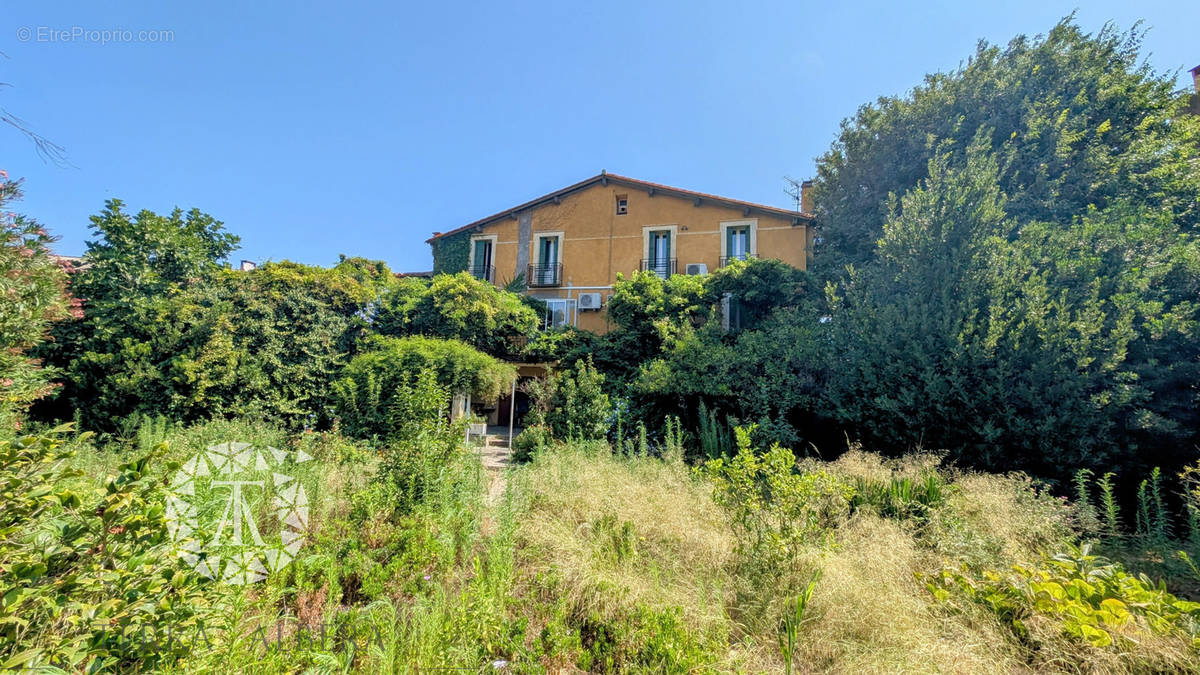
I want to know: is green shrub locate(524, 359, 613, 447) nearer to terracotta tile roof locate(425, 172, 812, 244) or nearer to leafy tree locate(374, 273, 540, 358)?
leafy tree locate(374, 273, 540, 358)

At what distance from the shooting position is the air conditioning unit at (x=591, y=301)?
17.2 metres

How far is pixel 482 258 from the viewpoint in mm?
19656

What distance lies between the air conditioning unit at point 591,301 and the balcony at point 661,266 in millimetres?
2202

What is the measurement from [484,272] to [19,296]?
1487 centimetres

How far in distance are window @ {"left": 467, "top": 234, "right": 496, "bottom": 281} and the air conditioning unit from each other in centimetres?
444

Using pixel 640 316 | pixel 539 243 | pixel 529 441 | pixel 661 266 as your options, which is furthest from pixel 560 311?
pixel 529 441

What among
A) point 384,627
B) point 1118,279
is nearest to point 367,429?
point 384,627

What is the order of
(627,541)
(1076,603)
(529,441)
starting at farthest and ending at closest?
(529,441) → (627,541) → (1076,603)

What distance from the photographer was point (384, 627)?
225 cm

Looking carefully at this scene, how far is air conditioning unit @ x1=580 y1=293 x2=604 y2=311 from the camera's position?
17.2 metres

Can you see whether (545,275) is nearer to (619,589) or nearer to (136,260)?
(136,260)

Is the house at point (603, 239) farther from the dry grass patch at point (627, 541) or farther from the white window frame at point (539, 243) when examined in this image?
the dry grass patch at point (627, 541)

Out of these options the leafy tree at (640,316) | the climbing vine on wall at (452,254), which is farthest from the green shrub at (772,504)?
the climbing vine on wall at (452,254)

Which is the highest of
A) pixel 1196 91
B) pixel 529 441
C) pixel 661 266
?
pixel 1196 91
